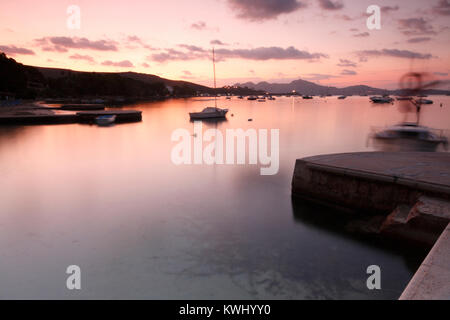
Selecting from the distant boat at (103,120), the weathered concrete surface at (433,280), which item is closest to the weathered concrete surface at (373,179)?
the weathered concrete surface at (433,280)

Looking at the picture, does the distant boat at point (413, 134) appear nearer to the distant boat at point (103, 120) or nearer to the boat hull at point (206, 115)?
the boat hull at point (206, 115)

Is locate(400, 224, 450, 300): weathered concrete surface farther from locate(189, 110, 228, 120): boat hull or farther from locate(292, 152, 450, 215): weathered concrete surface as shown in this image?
locate(189, 110, 228, 120): boat hull

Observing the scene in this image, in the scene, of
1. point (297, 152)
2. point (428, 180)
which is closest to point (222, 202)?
point (428, 180)

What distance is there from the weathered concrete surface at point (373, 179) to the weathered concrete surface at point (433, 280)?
4.56 meters

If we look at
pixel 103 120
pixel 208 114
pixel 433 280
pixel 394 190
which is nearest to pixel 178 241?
pixel 433 280

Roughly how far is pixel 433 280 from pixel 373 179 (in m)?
6.43

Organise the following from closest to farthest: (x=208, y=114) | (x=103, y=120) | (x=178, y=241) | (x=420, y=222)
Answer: (x=420, y=222) → (x=178, y=241) → (x=103, y=120) → (x=208, y=114)

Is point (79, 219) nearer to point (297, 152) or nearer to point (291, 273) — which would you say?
point (291, 273)

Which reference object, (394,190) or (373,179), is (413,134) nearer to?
(373,179)

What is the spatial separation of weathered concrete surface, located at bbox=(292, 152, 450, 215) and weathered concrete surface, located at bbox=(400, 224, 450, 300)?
15.0 ft

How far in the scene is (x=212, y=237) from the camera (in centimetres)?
1020

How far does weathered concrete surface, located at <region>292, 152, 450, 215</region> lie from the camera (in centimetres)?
Result: 945

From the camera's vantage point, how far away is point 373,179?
1034cm
